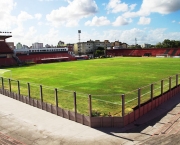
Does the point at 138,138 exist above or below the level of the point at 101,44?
A: below

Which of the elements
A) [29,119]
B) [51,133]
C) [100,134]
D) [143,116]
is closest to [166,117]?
[143,116]

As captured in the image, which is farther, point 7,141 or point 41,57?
point 41,57

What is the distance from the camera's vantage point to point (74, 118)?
12602 mm

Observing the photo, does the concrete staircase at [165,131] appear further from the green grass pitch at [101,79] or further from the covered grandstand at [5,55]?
the covered grandstand at [5,55]

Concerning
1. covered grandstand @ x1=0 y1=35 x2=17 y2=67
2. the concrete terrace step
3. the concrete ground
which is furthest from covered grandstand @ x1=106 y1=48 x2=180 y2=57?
the concrete terrace step

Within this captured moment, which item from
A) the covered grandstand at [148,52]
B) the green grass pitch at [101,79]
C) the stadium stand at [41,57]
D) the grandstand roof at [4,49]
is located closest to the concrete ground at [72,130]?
the green grass pitch at [101,79]

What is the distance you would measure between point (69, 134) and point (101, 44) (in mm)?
153332

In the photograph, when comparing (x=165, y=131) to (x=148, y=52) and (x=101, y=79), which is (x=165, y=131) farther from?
(x=148, y=52)

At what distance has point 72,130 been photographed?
11.4 metres

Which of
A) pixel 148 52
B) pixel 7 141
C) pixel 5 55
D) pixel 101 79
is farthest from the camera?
pixel 148 52

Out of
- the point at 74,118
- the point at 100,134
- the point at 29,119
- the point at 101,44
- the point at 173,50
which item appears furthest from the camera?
the point at 101,44

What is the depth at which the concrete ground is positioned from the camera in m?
10.1

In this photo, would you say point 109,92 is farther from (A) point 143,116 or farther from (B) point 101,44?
(B) point 101,44

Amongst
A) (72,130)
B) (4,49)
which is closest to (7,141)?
(72,130)
